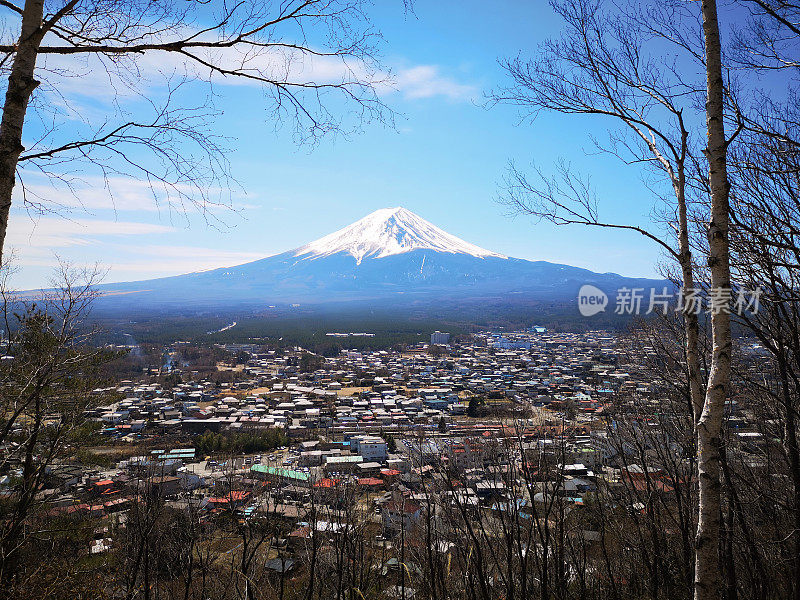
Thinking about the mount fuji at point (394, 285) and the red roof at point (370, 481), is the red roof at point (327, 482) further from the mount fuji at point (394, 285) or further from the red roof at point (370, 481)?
the mount fuji at point (394, 285)

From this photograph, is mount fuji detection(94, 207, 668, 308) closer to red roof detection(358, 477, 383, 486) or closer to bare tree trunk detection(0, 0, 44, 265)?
red roof detection(358, 477, 383, 486)

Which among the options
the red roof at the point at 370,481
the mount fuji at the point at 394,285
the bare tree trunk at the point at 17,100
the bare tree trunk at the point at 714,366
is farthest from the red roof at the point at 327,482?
the mount fuji at the point at 394,285

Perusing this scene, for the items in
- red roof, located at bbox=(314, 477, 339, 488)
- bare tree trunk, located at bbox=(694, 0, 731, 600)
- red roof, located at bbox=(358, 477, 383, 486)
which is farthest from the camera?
red roof, located at bbox=(358, 477, 383, 486)

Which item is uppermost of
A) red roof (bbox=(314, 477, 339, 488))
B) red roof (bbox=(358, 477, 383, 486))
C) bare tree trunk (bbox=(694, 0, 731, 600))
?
bare tree trunk (bbox=(694, 0, 731, 600))

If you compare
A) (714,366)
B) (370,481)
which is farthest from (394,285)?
(714,366)

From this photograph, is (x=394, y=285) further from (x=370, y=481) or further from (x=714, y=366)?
(x=714, y=366)

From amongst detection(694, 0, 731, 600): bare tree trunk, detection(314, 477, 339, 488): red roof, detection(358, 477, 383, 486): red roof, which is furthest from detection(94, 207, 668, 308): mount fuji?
detection(694, 0, 731, 600): bare tree trunk
